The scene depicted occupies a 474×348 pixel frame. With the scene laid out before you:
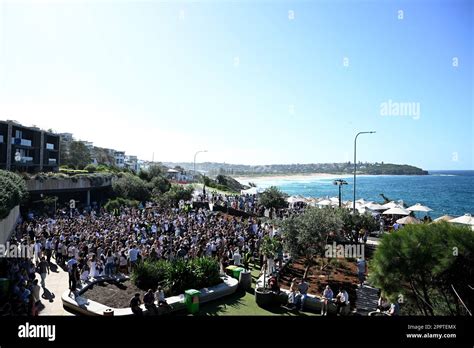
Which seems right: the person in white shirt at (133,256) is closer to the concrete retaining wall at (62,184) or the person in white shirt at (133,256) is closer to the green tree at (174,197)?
the concrete retaining wall at (62,184)

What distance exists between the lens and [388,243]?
7.80 m

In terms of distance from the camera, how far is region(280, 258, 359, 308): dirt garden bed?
559 inches

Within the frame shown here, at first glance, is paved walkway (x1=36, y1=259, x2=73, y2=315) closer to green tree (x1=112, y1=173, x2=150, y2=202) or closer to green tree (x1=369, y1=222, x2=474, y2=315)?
green tree (x1=369, y1=222, x2=474, y2=315)

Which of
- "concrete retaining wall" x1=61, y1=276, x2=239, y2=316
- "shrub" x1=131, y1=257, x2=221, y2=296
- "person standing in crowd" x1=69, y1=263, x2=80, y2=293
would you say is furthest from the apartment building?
"concrete retaining wall" x1=61, y1=276, x2=239, y2=316

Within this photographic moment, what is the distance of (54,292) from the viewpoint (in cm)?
1241

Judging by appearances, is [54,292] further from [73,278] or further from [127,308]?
[127,308]

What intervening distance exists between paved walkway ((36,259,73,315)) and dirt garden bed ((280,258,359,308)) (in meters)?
7.91

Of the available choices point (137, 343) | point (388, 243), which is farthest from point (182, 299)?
point (137, 343)

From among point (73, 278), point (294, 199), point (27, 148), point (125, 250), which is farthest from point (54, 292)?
point (27, 148)

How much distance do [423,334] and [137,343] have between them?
3.31 m

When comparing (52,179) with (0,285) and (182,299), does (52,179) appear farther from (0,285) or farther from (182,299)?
(182,299)

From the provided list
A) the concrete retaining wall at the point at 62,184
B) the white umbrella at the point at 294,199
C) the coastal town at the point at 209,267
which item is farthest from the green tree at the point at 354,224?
the concrete retaining wall at the point at 62,184

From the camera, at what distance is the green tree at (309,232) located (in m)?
15.1

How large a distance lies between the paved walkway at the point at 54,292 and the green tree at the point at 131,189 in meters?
27.2
